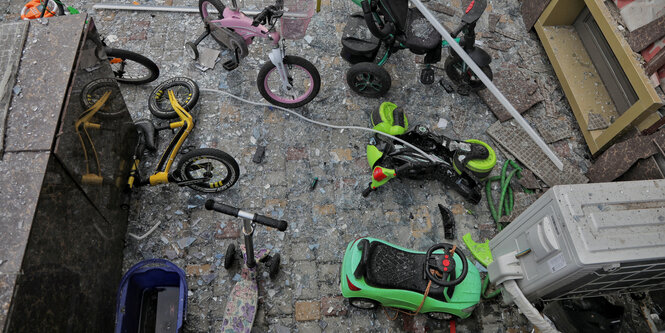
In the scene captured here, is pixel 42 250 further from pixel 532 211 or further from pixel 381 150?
pixel 532 211

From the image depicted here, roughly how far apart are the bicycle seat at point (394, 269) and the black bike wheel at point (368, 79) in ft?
6.30

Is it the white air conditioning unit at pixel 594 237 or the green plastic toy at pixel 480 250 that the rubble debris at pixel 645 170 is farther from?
the green plastic toy at pixel 480 250

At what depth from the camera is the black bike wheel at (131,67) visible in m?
4.40

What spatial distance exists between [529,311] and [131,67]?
15.5ft

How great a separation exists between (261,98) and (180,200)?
1.46 meters

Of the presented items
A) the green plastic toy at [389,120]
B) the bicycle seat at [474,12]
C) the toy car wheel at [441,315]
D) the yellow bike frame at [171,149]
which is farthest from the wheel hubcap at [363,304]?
the bicycle seat at [474,12]

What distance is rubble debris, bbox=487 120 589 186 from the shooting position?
14.8 feet

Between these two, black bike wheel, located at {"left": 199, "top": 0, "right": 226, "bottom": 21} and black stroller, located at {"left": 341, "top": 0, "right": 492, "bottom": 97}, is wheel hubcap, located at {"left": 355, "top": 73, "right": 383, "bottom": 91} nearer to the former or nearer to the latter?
black stroller, located at {"left": 341, "top": 0, "right": 492, "bottom": 97}

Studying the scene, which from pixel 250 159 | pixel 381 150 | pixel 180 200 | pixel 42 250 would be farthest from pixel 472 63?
pixel 42 250

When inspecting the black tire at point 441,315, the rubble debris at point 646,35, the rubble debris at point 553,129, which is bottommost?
the black tire at point 441,315

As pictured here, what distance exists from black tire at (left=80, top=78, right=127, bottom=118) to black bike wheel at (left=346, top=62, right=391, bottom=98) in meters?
2.29

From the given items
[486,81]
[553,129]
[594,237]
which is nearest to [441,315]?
[594,237]

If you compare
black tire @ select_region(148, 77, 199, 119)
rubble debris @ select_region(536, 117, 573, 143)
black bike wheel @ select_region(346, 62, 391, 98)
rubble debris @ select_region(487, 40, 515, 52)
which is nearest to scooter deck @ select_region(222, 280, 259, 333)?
black tire @ select_region(148, 77, 199, 119)

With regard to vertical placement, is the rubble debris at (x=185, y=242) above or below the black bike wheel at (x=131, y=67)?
below
